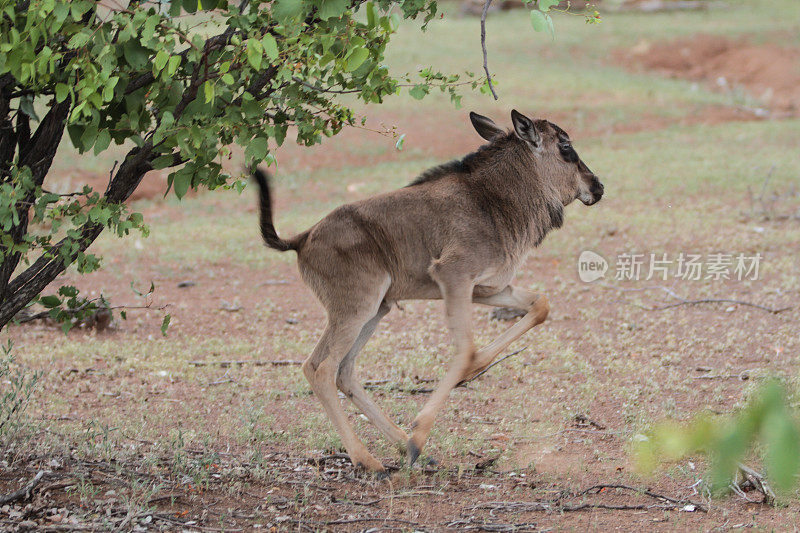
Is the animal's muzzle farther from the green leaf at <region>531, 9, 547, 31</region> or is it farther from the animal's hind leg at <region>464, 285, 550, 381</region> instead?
the green leaf at <region>531, 9, 547, 31</region>

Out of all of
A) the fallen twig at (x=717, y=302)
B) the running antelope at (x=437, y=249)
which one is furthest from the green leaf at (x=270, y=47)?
the fallen twig at (x=717, y=302)

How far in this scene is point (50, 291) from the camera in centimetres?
957

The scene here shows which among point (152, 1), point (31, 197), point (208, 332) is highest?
point (152, 1)

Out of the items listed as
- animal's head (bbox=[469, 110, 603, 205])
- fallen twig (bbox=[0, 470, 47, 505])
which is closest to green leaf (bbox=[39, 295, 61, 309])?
fallen twig (bbox=[0, 470, 47, 505])

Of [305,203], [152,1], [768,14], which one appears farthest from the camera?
[768,14]

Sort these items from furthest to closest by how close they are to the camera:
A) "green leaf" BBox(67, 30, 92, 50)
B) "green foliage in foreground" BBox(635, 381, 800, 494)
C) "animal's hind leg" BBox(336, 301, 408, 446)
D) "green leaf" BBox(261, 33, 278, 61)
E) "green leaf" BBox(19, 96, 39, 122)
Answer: "animal's hind leg" BBox(336, 301, 408, 446) → "green leaf" BBox(19, 96, 39, 122) → "green leaf" BBox(67, 30, 92, 50) → "green leaf" BBox(261, 33, 278, 61) → "green foliage in foreground" BBox(635, 381, 800, 494)

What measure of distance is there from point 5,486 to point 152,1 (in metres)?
2.58

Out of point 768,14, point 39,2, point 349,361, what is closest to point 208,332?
point 349,361

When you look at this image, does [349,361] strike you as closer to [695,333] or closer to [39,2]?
[39,2]

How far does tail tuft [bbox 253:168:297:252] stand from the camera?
16.5ft
